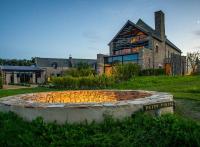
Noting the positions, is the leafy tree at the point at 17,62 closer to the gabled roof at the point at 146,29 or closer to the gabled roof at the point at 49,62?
the gabled roof at the point at 49,62

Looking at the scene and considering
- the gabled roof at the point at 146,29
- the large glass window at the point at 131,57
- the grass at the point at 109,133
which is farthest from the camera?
the gabled roof at the point at 146,29

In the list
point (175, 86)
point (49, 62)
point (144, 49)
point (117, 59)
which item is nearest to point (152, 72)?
point (144, 49)

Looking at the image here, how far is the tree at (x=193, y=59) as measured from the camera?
94.0 ft

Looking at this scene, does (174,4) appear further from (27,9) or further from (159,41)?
(159,41)

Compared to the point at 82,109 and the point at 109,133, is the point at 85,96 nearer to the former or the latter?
the point at 82,109

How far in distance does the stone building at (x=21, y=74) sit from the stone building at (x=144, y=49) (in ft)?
54.2

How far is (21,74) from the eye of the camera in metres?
45.3

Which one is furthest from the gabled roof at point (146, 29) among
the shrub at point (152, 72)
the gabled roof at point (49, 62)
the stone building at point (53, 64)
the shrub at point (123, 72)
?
the gabled roof at point (49, 62)

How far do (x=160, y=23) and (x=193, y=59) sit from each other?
26.2ft

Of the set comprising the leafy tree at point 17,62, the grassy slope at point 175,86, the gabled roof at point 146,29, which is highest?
the gabled roof at point 146,29

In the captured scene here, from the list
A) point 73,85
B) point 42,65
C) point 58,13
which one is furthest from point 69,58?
point 58,13

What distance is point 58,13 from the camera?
1702 centimetres

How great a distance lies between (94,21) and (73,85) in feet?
21.6

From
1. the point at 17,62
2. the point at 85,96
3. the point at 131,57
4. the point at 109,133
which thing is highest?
the point at 17,62
